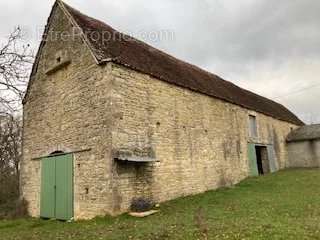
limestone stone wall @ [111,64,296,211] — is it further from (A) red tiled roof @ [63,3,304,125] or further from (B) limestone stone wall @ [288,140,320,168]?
(B) limestone stone wall @ [288,140,320,168]

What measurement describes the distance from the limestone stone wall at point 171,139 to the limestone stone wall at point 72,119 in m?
0.62

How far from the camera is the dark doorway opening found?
22.5 meters

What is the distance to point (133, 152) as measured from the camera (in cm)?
1190

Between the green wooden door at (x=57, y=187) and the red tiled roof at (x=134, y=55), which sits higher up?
the red tiled roof at (x=134, y=55)

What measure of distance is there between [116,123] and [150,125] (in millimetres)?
1762

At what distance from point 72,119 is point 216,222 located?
683 centimetres

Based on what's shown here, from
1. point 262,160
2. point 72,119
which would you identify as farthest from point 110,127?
point 262,160

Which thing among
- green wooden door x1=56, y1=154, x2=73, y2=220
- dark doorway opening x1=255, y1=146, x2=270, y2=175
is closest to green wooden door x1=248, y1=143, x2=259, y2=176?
dark doorway opening x1=255, y1=146, x2=270, y2=175

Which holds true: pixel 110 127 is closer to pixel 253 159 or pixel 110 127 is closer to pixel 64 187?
pixel 64 187

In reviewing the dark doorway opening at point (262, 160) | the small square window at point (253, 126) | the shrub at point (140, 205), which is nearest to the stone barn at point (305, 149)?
the dark doorway opening at point (262, 160)

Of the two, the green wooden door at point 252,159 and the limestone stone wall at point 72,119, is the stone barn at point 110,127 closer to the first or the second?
the limestone stone wall at point 72,119

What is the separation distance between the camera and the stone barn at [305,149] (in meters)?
25.6

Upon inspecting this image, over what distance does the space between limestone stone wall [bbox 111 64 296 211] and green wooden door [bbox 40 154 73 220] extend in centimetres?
244

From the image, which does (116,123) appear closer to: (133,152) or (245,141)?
(133,152)
